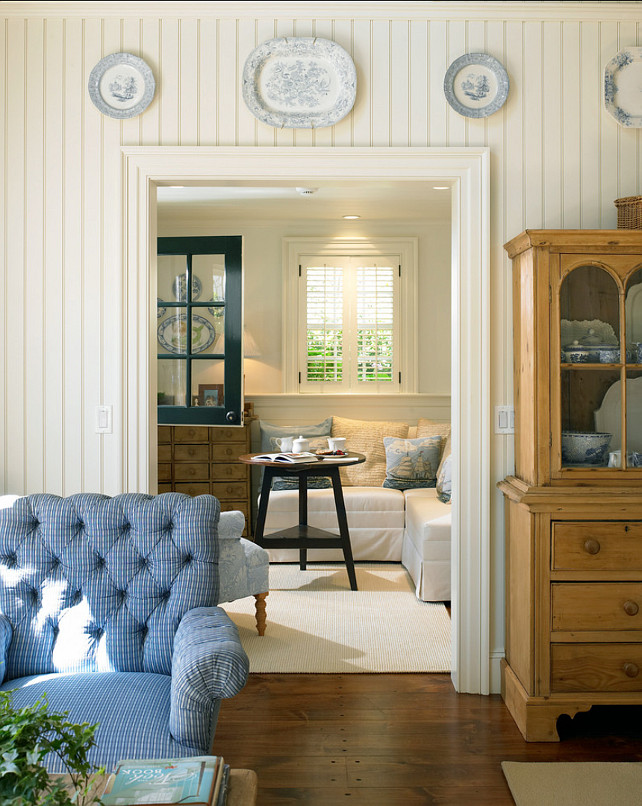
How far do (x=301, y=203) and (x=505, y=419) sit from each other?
3.24 metres

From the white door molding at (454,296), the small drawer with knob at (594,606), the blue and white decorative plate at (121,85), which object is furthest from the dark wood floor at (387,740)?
the blue and white decorative plate at (121,85)

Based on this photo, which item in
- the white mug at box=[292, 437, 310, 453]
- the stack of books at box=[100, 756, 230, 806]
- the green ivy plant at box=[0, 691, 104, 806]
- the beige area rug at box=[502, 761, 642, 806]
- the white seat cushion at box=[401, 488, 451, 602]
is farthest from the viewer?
the white mug at box=[292, 437, 310, 453]

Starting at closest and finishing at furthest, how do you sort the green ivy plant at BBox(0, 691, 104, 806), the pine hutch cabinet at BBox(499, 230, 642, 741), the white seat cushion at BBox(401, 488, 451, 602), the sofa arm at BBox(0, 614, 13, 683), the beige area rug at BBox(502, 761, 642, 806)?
the green ivy plant at BBox(0, 691, 104, 806)
the sofa arm at BBox(0, 614, 13, 683)
the beige area rug at BBox(502, 761, 642, 806)
the pine hutch cabinet at BBox(499, 230, 642, 741)
the white seat cushion at BBox(401, 488, 451, 602)

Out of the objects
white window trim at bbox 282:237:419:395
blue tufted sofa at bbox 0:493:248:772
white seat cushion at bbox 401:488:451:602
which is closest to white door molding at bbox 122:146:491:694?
blue tufted sofa at bbox 0:493:248:772

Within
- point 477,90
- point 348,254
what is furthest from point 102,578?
point 348,254

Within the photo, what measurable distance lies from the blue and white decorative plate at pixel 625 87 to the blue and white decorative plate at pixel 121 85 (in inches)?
75.0

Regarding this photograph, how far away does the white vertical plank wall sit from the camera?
3.01 metres

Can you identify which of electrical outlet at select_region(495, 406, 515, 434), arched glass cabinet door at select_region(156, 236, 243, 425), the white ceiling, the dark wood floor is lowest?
the dark wood floor

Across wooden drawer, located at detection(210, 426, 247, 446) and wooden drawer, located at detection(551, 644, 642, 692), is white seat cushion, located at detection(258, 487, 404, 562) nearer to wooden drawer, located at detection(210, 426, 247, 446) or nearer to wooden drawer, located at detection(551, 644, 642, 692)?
wooden drawer, located at detection(210, 426, 247, 446)

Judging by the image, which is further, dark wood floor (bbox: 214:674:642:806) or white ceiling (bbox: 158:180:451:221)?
white ceiling (bbox: 158:180:451:221)

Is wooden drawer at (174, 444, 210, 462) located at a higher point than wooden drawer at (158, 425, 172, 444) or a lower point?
lower

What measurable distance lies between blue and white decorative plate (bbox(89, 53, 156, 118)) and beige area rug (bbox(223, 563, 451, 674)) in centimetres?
253

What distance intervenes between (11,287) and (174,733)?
206cm

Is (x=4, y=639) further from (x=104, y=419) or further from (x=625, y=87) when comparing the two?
(x=625, y=87)
